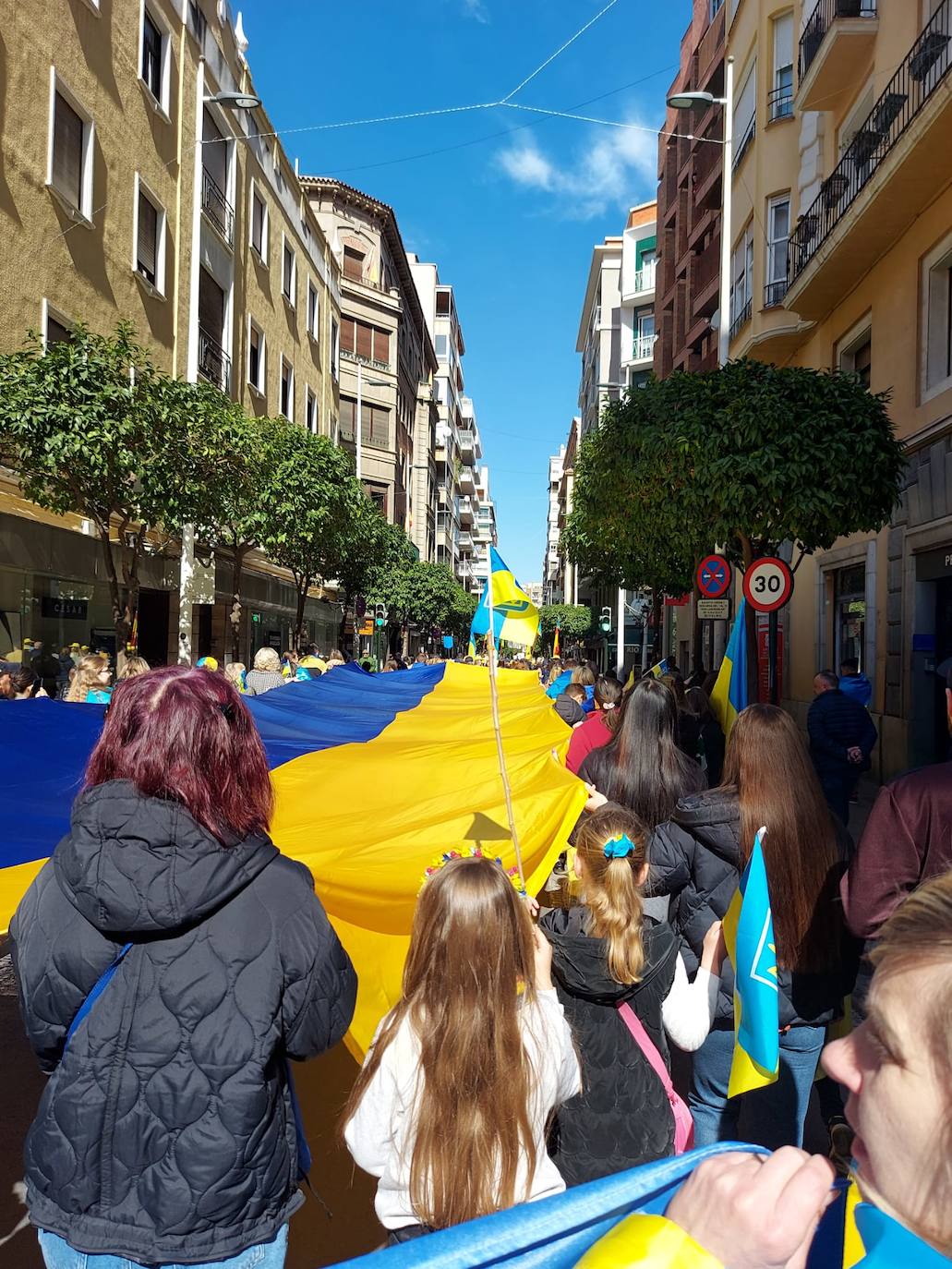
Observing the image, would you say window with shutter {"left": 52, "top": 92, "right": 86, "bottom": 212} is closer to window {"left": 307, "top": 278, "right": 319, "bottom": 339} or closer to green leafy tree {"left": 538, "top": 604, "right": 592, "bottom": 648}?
window {"left": 307, "top": 278, "right": 319, "bottom": 339}

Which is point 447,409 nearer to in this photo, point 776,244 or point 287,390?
point 287,390

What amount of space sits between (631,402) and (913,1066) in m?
15.0

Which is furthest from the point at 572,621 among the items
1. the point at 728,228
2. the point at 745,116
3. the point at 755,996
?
the point at 755,996

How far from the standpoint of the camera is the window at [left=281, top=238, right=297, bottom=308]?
2742 cm

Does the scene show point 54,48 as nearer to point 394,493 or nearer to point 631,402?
point 631,402

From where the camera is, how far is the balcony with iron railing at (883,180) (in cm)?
1181

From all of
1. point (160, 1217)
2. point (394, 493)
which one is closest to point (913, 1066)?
point (160, 1217)

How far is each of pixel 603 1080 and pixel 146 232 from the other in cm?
1806

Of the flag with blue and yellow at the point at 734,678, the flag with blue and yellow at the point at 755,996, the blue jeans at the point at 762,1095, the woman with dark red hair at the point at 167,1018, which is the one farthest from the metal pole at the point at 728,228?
the woman with dark red hair at the point at 167,1018

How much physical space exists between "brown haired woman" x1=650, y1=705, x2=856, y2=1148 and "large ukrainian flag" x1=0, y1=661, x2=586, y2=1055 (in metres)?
1.26

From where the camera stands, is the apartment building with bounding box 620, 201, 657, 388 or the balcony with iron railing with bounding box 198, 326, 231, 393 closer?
the balcony with iron railing with bounding box 198, 326, 231, 393

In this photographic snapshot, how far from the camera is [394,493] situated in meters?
48.8

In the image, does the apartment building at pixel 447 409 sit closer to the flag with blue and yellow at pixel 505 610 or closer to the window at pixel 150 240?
the window at pixel 150 240

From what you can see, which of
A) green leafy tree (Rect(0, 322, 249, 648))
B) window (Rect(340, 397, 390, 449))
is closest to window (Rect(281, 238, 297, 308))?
window (Rect(340, 397, 390, 449))
